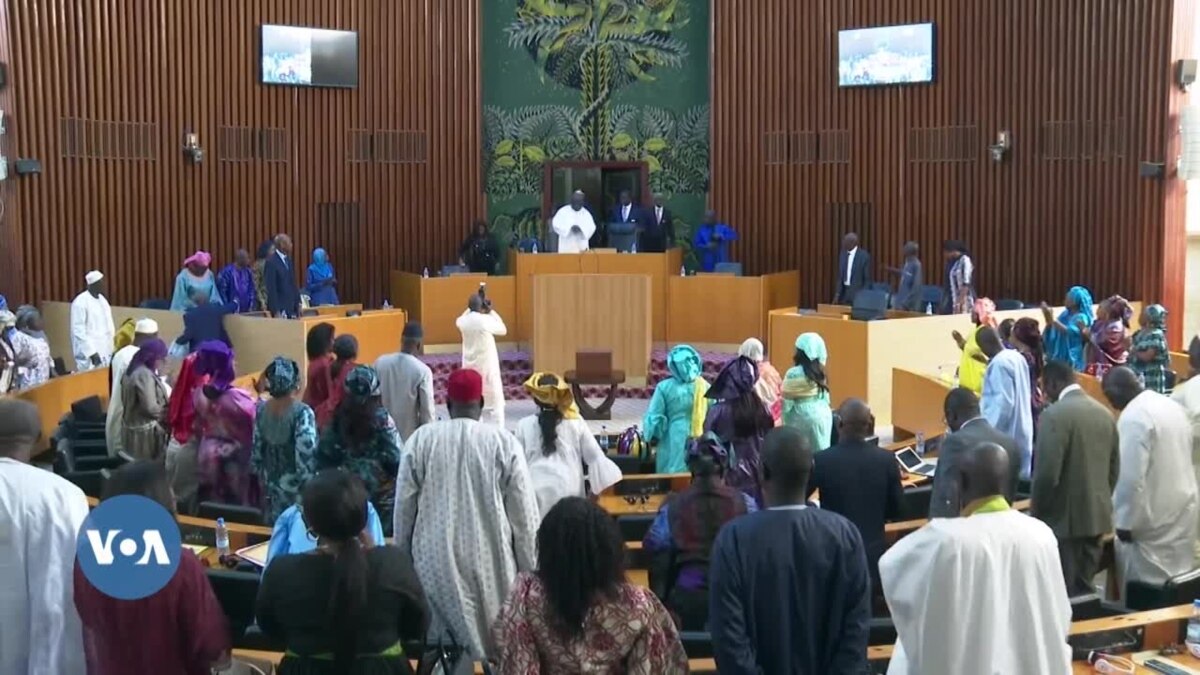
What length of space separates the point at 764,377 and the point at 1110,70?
28.6 feet

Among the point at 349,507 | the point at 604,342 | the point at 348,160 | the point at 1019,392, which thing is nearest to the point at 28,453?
the point at 349,507

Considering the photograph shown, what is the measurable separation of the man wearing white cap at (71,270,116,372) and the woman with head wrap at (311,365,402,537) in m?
8.15

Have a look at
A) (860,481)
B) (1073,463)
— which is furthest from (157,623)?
(1073,463)

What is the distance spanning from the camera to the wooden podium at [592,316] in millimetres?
13688

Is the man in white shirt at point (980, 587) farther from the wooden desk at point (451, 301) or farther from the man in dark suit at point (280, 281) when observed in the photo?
the wooden desk at point (451, 301)

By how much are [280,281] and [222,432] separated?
7.05 meters

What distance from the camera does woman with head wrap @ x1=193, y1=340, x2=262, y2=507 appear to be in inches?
251

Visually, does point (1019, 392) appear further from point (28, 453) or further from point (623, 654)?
point (28, 453)

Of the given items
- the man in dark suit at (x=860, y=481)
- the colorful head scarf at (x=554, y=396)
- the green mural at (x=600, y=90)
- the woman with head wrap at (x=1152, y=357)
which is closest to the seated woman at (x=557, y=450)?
the colorful head scarf at (x=554, y=396)

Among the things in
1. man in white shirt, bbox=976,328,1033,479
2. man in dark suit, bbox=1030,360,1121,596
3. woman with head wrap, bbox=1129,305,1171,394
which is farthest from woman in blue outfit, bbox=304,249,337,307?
man in dark suit, bbox=1030,360,1121,596

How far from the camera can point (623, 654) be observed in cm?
334

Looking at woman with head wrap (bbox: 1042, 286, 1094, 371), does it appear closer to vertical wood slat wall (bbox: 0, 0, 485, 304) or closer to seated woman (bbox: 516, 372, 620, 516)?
seated woman (bbox: 516, 372, 620, 516)

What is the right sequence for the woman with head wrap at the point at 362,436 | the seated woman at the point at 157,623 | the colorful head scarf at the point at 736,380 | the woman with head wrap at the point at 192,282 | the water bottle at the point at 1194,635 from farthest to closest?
the woman with head wrap at the point at 192,282 < the colorful head scarf at the point at 736,380 < the woman with head wrap at the point at 362,436 < the water bottle at the point at 1194,635 < the seated woman at the point at 157,623

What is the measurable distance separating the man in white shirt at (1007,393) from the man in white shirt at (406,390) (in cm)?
298
